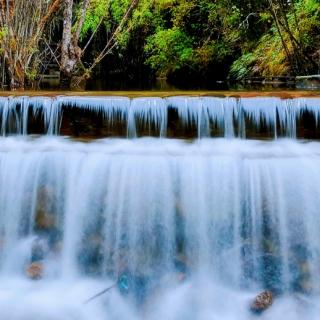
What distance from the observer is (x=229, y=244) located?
5.46 m

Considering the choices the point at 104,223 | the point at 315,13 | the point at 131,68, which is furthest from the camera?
the point at 131,68

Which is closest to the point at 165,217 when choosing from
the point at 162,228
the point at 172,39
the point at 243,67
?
the point at 162,228

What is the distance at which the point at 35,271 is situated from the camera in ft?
18.1

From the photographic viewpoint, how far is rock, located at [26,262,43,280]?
18.0 feet

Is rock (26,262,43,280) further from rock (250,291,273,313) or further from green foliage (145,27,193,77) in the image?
green foliage (145,27,193,77)

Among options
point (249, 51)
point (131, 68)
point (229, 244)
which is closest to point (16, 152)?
point (229, 244)

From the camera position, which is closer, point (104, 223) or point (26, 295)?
point (26, 295)

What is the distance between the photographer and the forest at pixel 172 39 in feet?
32.6

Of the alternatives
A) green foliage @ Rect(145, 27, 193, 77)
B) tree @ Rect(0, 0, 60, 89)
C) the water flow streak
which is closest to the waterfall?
the water flow streak

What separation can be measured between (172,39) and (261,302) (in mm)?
11415

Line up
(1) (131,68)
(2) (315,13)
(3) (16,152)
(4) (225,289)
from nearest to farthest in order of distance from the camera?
(4) (225,289)
(3) (16,152)
(2) (315,13)
(1) (131,68)

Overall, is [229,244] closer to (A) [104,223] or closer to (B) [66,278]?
(A) [104,223]

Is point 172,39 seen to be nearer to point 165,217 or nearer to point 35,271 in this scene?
point 165,217

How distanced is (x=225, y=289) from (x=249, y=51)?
9.16 metres
